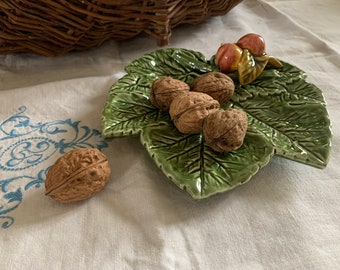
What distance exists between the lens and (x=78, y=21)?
2.17 ft

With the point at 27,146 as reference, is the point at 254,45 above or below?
above

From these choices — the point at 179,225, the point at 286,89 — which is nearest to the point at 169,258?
the point at 179,225

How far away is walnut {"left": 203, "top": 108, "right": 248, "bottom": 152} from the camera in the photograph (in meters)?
0.47

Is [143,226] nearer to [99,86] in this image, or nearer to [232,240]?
[232,240]

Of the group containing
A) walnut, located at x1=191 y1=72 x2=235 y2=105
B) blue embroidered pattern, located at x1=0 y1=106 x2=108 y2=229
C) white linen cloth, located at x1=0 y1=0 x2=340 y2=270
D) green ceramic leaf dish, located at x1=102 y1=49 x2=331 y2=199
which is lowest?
blue embroidered pattern, located at x1=0 y1=106 x2=108 y2=229

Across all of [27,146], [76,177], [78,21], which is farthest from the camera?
[78,21]

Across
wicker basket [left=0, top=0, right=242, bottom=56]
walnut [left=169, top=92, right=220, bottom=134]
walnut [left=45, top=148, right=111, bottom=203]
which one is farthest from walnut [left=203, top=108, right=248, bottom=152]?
wicker basket [left=0, top=0, right=242, bottom=56]

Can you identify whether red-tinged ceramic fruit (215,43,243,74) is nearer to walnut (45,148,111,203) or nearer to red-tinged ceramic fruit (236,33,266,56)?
red-tinged ceramic fruit (236,33,266,56)

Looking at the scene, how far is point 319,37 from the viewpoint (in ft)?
2.67

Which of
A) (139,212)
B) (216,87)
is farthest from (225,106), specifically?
(139,212)

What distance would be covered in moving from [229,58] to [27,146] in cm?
33

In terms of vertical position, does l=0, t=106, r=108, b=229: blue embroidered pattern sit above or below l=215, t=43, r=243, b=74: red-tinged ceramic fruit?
below

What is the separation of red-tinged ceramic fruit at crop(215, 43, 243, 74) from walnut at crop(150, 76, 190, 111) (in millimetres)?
100

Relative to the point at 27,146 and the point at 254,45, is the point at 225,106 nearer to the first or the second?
the point at 254,45
